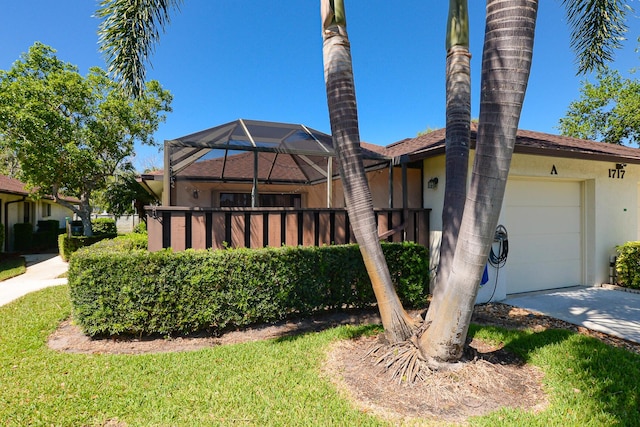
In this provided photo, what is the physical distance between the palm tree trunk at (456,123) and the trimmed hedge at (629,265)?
645 centimetres

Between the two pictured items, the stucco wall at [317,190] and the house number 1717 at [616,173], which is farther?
the house number 1717 at [616,173]

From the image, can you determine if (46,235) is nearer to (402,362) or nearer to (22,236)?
(22,236)

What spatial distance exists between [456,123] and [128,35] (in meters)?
4.85

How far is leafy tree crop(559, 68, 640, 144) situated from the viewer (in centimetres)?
1753

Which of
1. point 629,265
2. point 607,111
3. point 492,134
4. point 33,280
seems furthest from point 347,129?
point 607,111

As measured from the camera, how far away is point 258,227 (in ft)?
18.6

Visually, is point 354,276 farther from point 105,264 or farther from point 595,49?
point 595,49

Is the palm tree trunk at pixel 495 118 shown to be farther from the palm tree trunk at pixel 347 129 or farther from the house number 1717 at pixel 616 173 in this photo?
the house number 1717 at pixel 616 173

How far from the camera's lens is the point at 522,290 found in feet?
23.5

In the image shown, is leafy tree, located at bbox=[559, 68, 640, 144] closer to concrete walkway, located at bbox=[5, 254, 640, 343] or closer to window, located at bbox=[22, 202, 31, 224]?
concrete walkway, located at bbox=[5, 254, 640, 343]

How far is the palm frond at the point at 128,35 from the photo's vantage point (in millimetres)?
4684

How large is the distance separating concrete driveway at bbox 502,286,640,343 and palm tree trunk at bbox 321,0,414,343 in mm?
4024

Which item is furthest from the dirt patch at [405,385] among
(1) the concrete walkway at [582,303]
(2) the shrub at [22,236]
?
(2) the shrub at [22,236]

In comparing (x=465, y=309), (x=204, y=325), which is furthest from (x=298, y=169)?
(x=465, y=309)
